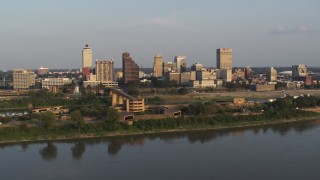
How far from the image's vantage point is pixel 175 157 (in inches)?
327

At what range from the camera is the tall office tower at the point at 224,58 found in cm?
4091

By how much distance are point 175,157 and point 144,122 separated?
123 inches

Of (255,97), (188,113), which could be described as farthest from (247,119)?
(255,97)

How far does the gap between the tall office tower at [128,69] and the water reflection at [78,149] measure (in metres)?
19.4

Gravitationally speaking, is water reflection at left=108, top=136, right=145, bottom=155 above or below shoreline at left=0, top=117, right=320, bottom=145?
below

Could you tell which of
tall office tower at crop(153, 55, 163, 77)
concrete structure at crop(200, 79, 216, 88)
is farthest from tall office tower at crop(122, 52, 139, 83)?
tall office tower at crop(153, 55, 163, 77)

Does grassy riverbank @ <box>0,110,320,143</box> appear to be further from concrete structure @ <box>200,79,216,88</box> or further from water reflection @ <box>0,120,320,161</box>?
concrete structure @ <box>200,79,216,88</box>

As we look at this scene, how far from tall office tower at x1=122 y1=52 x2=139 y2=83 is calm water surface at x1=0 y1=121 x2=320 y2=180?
18478 mm

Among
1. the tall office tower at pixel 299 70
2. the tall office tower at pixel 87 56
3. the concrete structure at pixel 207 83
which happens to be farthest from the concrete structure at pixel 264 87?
the tall office tower at pixel 87 56

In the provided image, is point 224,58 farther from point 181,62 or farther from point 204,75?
point 204,75

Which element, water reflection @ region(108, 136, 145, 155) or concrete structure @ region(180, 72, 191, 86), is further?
concrete structure @ region(180, 72, 191, 86)

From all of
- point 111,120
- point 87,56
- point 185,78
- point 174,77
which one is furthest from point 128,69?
point 111,120

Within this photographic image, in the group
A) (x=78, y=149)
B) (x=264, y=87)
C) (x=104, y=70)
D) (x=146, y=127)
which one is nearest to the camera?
(x=78, y=149)

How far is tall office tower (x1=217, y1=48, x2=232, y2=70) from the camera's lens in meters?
40.9
